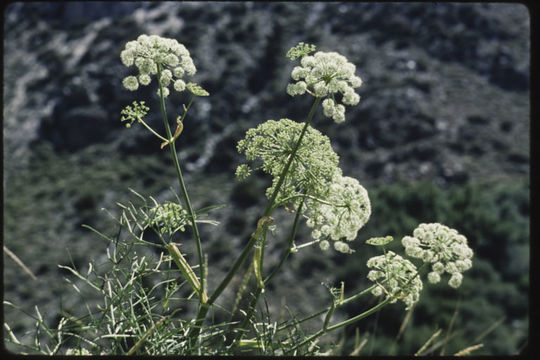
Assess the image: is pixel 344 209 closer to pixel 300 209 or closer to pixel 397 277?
pixel 300 209

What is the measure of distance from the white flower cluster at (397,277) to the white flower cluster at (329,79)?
41 centimetres

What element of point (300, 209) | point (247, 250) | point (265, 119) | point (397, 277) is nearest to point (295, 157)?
point (300, 209)

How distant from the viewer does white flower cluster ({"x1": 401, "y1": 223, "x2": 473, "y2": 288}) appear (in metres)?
1.30

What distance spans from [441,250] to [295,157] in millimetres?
469

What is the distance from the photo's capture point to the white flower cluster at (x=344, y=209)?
1.27 meters

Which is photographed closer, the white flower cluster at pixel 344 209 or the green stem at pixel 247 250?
the green stem at pixel 247 250

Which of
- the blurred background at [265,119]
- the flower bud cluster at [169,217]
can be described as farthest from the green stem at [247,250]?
the blurred background at [265,119]

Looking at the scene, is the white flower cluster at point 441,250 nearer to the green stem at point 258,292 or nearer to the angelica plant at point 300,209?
the angelica plant at point 300,209

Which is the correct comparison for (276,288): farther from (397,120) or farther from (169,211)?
(169,211)

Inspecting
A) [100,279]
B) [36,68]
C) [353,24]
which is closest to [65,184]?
[36,68]

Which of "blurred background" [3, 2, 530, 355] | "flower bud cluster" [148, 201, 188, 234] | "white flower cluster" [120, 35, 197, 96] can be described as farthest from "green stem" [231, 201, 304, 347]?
"blurred background" [3, 2, 530, 355]

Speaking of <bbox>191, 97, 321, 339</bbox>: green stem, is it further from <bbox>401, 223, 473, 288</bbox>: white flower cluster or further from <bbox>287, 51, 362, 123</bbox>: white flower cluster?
<bbox>401, 223, 473, 288</bbox>: white flower cluster

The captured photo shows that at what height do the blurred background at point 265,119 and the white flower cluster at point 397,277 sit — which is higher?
the white flower cluster at point 397,277

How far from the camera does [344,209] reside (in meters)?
1.29
